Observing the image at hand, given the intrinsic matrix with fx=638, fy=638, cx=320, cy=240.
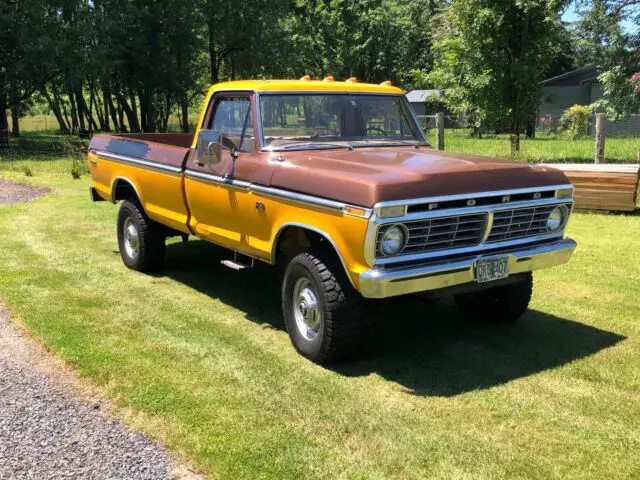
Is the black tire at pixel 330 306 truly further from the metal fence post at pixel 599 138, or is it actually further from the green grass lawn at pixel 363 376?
the metal fence post at pixel 599 138

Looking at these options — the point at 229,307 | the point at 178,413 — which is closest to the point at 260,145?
the point at 229,307

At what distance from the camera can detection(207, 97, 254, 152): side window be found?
5.48 m

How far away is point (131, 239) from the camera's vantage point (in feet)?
24.3

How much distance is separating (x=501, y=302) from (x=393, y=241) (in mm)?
1821

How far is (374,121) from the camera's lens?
19.4 ft

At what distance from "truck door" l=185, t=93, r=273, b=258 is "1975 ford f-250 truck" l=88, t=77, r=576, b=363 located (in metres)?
0.02

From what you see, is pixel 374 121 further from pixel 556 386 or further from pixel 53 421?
pixel 53 421

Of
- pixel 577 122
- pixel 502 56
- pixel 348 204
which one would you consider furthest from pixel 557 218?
pixel 577 122

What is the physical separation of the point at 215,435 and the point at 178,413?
36 centimetres

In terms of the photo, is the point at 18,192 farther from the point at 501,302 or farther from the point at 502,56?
the point at 502,56

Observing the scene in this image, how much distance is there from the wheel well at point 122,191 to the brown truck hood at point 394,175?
9.74 feet

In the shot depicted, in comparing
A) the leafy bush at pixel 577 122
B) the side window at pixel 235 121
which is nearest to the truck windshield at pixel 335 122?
the side window at pixel 235 121

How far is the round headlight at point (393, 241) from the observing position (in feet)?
13.4

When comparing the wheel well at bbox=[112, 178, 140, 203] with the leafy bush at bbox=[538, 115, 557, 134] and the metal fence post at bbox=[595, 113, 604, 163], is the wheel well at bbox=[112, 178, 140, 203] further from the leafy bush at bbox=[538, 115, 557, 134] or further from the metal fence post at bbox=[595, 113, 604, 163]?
the leafy bush at bbox=[538, 115, 557, 134]
